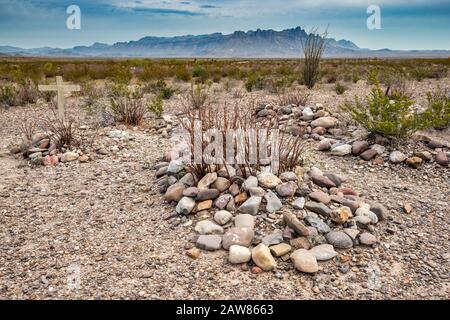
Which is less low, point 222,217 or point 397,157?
point 397,157

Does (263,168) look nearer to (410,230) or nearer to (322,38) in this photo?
(410,230)

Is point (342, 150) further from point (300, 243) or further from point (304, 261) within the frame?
point (304, 261)

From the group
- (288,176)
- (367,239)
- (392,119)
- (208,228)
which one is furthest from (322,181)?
(392,119)

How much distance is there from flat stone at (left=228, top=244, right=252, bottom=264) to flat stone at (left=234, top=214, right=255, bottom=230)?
1.06ft

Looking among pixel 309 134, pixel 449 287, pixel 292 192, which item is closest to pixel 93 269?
pixel 292 192

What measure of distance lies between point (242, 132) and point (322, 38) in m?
9.79

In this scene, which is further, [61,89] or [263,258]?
[61,89]

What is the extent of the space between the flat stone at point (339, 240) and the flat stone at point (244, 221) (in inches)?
28.6

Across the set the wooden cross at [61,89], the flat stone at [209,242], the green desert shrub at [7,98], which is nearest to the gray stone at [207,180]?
the flat stone at [209,242]

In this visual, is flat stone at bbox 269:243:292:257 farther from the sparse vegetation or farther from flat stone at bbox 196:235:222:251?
the sparse vegetation

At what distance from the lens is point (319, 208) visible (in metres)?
3.66

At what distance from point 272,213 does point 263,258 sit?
74 centimetres
